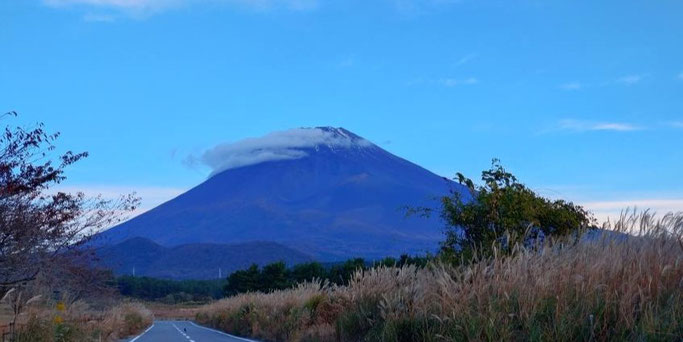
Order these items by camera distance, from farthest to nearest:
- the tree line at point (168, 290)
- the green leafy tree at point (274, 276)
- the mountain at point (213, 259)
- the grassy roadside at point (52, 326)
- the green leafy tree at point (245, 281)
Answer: the mountain at point (213, 259)
the tree line at point (168, 290)
the green leafy tree at point (245, 281)
the green leafy tree at point (274, 276)
the grassy roadside at point (52, 326)

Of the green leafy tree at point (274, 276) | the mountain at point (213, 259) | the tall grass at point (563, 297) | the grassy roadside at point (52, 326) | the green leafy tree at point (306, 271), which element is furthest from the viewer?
the mountain at point (213, 259)

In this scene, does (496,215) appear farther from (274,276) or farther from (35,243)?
(274,276)

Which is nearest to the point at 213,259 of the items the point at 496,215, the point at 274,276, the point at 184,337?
the point at 274,276

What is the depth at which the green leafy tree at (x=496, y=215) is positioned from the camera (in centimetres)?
2153

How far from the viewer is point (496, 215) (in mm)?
21609

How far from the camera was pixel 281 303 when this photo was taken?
3228 centimetres

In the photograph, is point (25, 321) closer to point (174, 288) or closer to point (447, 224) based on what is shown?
point (447, 224)

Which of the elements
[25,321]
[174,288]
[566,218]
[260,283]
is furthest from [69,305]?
[174,288]

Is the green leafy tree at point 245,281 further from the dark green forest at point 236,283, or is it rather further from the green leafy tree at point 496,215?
the green leafy tree at point 496,215

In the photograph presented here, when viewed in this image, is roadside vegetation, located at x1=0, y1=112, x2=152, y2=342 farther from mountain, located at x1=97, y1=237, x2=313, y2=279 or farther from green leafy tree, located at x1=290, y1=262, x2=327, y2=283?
mountain, located at x1=97, y1=237, x2=313, y2=279

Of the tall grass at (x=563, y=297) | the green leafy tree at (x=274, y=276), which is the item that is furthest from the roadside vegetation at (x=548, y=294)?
the green leafy tree at (x=274, y=276)

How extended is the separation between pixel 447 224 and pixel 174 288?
409ft

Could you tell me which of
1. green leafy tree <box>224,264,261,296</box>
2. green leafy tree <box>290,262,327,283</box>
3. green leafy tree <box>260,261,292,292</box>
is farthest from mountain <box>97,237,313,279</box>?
green leafy tree <box>290,262,327,283</box>

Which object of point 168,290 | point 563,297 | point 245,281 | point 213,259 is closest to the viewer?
point 563,297
